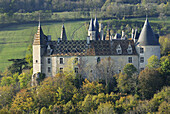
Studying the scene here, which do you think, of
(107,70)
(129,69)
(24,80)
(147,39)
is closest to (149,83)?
(129,69)

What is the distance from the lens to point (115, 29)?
396 feet

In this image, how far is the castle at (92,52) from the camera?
77.5m

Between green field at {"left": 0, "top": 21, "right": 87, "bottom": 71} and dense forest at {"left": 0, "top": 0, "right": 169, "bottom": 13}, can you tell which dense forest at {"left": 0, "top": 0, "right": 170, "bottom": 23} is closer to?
dense forest at {"left": 0, "top": 0, "right": 169, "bottom": 13}

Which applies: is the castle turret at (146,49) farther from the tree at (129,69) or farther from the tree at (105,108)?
the tree at (105,108)

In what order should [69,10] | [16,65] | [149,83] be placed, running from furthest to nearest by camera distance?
1. [69,10]
2. [16,65]
3. [149,83]

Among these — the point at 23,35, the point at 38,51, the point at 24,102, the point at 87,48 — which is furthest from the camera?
the point at 23,35

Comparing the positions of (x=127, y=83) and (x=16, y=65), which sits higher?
(x=16, y=65)

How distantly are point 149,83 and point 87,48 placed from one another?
13227 millimetres

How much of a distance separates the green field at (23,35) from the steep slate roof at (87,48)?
104 ft

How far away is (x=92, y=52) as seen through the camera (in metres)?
77.9

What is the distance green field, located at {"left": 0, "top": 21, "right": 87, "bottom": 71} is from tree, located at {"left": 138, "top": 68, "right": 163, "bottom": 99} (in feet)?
134

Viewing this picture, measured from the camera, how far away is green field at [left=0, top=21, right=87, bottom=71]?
112 m

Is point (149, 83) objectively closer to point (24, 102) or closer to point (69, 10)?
point (24, 102)

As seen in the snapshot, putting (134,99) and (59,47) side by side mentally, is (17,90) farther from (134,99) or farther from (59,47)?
(134,99)
